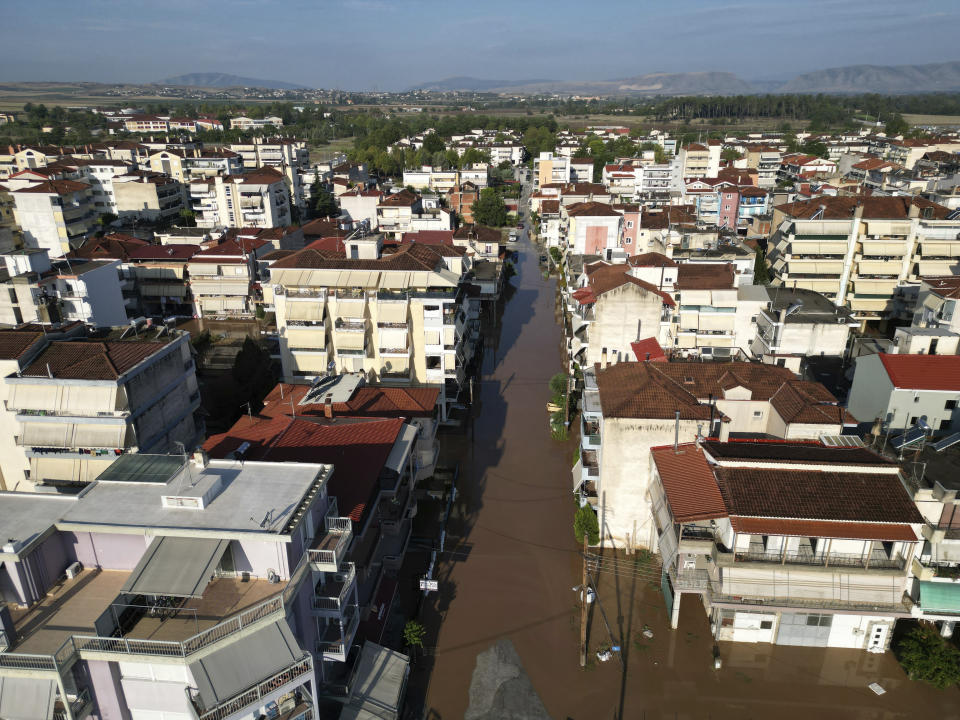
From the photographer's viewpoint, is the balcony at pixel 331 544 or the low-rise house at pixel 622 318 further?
the low-rise house at pixel 622 318

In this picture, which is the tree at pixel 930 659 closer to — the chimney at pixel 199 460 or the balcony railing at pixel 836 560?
the balcony railing at pixel 836 560

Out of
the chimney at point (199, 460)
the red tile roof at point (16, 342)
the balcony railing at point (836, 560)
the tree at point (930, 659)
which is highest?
the red tile roof at point (16, 342)

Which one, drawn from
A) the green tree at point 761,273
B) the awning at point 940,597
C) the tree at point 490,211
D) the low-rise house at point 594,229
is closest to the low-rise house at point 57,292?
the awning at point 940,597

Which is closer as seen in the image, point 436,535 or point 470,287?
point 436,535

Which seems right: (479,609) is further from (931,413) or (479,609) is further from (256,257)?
(256,257)

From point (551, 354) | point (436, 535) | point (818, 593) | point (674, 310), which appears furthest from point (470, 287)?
point (818, 593)

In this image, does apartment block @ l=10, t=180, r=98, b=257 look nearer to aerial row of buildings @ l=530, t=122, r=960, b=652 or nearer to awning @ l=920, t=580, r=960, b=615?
aerial row of buildings @ l=530, t=122, r=960, b=652

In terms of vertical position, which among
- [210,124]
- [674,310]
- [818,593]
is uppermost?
[210,124]
